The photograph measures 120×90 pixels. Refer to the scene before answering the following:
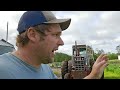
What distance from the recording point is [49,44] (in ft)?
4.81

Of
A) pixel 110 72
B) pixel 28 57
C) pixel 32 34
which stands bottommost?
pixel 110 72

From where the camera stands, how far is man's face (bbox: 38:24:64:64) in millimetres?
1462

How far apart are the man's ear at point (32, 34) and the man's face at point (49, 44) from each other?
0.15 feet

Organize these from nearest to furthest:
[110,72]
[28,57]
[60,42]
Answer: [60,42], [28,57], [110,72]

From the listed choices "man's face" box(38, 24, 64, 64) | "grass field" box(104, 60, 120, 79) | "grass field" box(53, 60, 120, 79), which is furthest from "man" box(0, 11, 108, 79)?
"grass field" box(104, 60, 120, 79)

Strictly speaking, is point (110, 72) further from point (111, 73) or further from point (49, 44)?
point (49, 44)

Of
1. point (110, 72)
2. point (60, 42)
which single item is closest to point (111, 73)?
point (60, 42)

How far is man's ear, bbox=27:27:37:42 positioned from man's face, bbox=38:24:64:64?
0.05m

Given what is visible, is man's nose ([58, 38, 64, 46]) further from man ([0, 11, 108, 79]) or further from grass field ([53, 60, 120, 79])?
grass field ([53, 60, 120, 79])

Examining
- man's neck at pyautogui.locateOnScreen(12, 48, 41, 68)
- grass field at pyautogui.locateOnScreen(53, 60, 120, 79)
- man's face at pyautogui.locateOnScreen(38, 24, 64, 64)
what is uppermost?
man's face at pyautogui.locateOnScreen(38, 24, 64, 64)

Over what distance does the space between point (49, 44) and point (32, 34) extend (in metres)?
0.12

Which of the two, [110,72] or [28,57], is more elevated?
[28,57]
